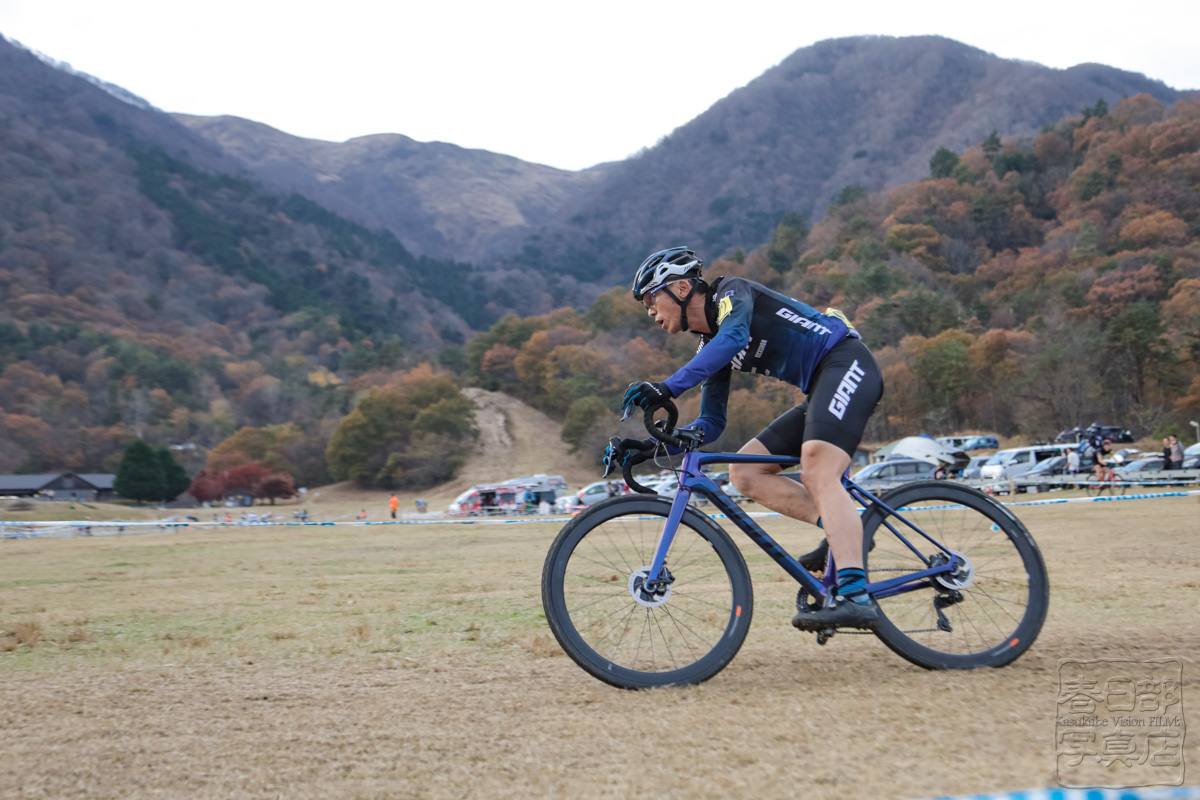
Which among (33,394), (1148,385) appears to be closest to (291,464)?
(33,394)

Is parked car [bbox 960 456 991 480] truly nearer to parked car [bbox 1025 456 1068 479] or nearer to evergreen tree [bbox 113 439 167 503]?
parked car [bbox 1025 456 1068 479]

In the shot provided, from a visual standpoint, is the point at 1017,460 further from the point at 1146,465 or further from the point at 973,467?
the point at 1146,465

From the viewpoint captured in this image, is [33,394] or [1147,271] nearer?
[1147,271]

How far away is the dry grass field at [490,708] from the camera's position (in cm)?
271

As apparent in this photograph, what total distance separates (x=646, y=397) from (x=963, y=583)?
1.86 metres

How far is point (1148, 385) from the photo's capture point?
192 feet

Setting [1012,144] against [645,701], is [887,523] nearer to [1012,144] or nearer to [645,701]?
[645,701]

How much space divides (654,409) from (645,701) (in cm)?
125

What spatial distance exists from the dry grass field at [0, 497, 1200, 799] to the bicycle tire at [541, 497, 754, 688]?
16 cm

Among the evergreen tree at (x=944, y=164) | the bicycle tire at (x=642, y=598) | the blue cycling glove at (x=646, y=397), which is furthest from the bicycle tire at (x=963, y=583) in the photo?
the evergreen tree at (x=944, y=164)

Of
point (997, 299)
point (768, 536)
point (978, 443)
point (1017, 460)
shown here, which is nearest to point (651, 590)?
point (768, 536)

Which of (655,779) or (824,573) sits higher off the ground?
(824,573)

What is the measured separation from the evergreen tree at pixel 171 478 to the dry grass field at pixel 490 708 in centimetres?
7842

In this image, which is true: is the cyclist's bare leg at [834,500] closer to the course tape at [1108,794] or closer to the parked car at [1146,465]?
the course tape at [1108,794]
